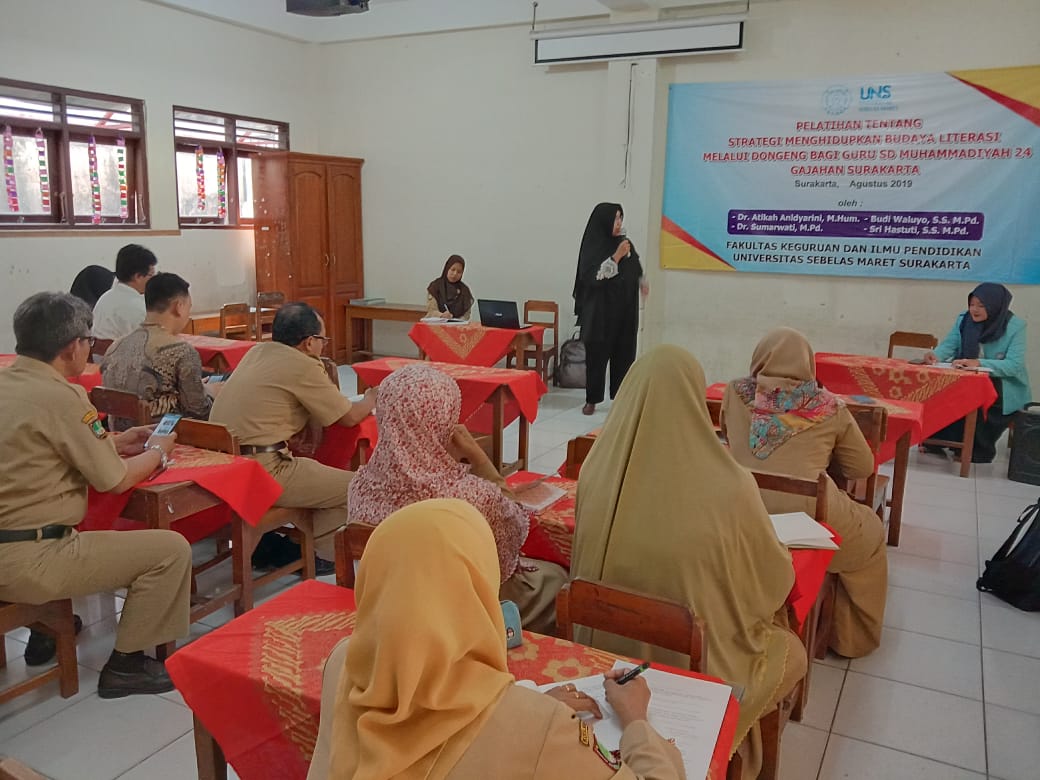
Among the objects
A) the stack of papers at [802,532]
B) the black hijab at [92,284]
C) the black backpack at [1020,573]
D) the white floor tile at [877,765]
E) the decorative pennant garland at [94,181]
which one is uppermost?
the decorative pennant garland at [94,181]

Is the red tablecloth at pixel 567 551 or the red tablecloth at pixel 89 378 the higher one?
the red tablecloth at pixel 89 378

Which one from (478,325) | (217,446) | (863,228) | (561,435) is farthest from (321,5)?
(863,228)

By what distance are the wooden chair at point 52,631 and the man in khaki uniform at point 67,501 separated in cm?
7

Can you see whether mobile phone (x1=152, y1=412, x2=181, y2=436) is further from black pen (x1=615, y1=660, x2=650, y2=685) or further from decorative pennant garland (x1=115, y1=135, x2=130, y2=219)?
decorative pennant garland (x1=115, y1=135, x2=130, y2=219)

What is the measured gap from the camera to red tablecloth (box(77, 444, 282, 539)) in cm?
248

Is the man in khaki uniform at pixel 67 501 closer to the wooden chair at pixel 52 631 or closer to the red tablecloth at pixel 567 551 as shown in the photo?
the wooden chair at pixel 52 631

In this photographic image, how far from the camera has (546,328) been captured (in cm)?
703

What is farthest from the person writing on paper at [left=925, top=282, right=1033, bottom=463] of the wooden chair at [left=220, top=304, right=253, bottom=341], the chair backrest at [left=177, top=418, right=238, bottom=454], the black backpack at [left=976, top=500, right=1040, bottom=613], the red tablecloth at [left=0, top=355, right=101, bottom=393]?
the wooden chair at [left=220, top=304, right=253, bottom=341]

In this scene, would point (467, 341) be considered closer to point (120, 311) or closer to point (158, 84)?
point (120, 311)

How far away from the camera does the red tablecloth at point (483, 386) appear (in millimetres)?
4164

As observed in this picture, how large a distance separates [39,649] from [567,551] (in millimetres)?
1835

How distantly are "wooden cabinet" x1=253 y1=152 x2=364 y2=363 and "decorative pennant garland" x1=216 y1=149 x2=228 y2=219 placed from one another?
11.0 inches

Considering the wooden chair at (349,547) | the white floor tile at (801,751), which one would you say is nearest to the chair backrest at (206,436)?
the wooden chair at (349,547)

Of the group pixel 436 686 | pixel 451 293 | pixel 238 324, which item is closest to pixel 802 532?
pixel 436 686
